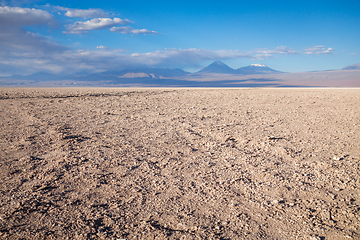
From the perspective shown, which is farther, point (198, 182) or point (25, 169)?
point (25, 169)

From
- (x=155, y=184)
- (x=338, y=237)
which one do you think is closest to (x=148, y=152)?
(x=155, y=184)

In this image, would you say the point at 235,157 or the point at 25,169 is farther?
the point at 235,157

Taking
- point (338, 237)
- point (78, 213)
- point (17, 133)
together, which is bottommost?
point (338, 237)

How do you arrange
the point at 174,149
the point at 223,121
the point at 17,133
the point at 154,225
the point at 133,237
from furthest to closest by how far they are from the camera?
the point at 223,121
the point at 17,133
the point at 174,149
the point at 154,225
the point at 133,237

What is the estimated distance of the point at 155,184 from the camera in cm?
340

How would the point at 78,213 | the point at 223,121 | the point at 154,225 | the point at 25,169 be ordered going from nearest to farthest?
the point at 154,225, the point at 78,213, the point at 25,169, the point at 223,121

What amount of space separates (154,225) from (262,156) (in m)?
2.72

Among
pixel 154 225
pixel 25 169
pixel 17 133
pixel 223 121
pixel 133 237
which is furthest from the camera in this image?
pixel 223 121

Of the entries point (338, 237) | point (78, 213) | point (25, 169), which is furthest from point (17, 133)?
point (338, 237)

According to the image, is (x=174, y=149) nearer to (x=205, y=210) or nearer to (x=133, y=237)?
(x=205, y=210)

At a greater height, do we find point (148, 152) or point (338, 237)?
point (148, 152)

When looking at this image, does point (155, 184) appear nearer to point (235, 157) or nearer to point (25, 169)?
point (235, 157)

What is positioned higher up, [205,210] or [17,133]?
[17,133]

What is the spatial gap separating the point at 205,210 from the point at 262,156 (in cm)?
215
